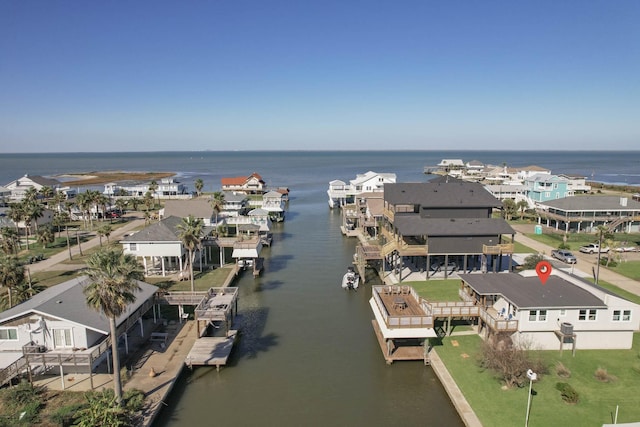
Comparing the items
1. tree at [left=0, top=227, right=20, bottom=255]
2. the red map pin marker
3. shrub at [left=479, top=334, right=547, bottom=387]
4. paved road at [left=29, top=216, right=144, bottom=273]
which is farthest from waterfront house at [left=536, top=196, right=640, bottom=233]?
tree at [left=0, top=227, right=20, bottom=255]

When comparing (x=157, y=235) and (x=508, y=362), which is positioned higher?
(x=157, y=235)

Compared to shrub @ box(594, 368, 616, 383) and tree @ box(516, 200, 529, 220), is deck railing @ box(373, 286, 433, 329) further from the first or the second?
tree @ box(516, 200, 529, 220)

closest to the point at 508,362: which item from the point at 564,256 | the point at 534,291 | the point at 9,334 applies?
the point at 534,291

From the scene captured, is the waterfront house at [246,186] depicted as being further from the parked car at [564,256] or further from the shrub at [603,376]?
the shrub at [603,376]

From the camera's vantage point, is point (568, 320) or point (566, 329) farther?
point (568, 320)

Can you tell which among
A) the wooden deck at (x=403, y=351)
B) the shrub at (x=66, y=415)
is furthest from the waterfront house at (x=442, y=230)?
the shrub at (x=66, y=415)

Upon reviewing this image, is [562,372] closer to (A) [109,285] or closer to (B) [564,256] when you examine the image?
(A) [109,285]
